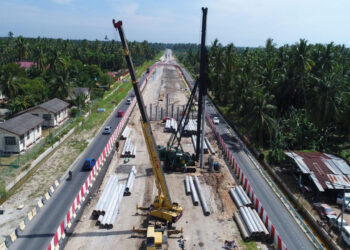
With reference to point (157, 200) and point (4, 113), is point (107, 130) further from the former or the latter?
point (157, 200)

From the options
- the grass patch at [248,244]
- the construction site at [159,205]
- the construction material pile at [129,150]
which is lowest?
the grass patch at [248,244]

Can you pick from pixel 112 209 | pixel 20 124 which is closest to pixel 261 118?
pixel 112 209

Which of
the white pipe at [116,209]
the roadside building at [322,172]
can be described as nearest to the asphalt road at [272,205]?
the roadside building at [322,172]

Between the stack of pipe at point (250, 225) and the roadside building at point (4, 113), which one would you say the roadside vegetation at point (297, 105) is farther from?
the roadside building at point (4, 113)

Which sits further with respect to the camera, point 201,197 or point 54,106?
point 54,106

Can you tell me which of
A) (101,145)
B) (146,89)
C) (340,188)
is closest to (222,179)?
(340,188)

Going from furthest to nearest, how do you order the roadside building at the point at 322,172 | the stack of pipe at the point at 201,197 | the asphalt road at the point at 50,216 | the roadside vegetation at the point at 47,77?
the roadside vegetation at the point at 47,77
the roadside building at the point at 322,172
the stack of pipe at the point at 201,197
the asphalt road at the point at 50,216
